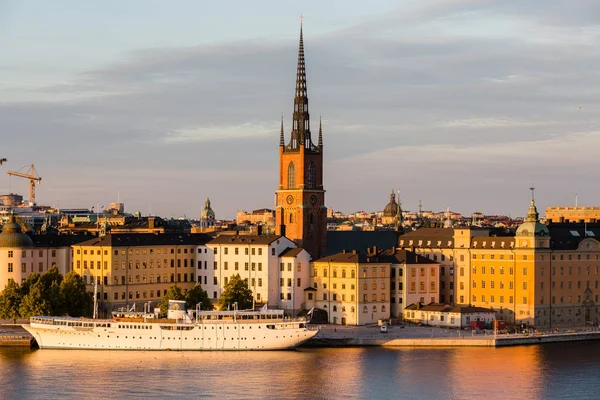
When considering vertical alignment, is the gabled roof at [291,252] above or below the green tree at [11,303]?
above

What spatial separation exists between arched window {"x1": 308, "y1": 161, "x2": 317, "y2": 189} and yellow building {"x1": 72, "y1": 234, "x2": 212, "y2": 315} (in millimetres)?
10796

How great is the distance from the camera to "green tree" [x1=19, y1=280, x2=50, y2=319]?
365 ft

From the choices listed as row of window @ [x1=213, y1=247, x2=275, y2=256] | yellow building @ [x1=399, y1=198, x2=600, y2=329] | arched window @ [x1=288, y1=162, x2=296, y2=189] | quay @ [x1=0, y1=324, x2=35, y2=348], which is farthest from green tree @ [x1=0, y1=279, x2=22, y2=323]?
yellow building @ [x1=399, y1=198, x2=600, y2=329]

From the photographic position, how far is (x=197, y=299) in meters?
116

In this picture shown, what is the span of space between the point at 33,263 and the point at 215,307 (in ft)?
53.7

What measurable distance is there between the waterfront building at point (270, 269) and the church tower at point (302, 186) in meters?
5.61

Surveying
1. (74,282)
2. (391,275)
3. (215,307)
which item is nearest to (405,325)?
(391,275)

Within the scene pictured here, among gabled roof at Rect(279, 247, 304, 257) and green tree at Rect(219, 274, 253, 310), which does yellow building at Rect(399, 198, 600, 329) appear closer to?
gabled roof at Rect(279, 247, 304, 257)

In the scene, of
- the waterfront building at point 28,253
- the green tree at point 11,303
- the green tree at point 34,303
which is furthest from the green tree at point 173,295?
the waterfront building at point 28,253

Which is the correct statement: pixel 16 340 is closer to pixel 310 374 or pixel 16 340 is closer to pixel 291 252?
pixel 310 374

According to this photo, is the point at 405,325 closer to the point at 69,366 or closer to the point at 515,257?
the point at 515,257

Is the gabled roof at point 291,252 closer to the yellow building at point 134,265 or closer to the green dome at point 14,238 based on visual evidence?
the yellow building at point 134,265

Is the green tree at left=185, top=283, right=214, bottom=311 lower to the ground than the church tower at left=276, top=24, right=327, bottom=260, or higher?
lower

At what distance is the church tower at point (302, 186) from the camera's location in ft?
423
